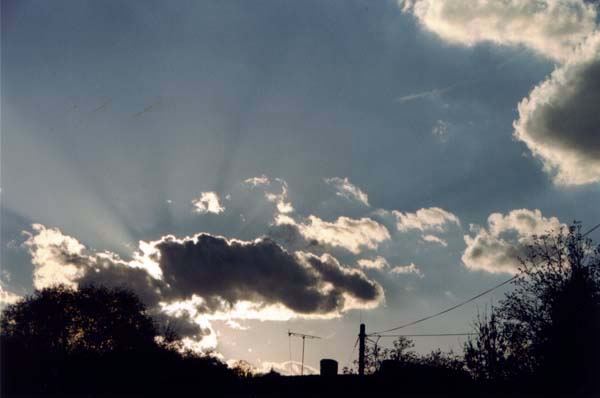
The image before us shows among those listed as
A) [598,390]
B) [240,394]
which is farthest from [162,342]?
[598,390]

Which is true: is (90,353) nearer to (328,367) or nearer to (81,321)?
(81,321)

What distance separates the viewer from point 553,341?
31.5 m

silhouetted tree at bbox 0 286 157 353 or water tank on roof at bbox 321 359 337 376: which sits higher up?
silhouetted tree at bbox 0 286 157 353

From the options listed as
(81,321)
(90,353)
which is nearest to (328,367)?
(90,353)

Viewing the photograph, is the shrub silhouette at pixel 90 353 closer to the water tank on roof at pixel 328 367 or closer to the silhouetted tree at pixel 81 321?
the silhouetted tree at pixel 81 321

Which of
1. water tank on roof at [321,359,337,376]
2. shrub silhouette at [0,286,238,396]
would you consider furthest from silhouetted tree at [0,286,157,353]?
water tank on roof at [321,359,337,376]

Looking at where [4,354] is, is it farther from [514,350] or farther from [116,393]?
[514,350]

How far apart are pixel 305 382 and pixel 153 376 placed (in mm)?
13847

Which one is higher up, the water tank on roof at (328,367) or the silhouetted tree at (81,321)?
the silhouetted tree at (81,321)

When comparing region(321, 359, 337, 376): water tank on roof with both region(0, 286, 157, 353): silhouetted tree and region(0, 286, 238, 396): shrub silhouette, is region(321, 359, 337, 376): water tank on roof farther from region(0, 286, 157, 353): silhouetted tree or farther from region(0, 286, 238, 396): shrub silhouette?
region(0, 286, 157, 353): silhouetted tree

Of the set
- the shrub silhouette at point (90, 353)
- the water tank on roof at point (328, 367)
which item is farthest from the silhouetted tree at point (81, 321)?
the water tank on roof at point (328, 367)

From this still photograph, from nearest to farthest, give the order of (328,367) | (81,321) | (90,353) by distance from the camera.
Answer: (328,367), (90,353), (81,321)

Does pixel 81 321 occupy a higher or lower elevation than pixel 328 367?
higher

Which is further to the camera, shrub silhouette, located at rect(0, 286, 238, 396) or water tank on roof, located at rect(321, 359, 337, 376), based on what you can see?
shrub silhouette, located at rect(0, 286, 238, 396)
